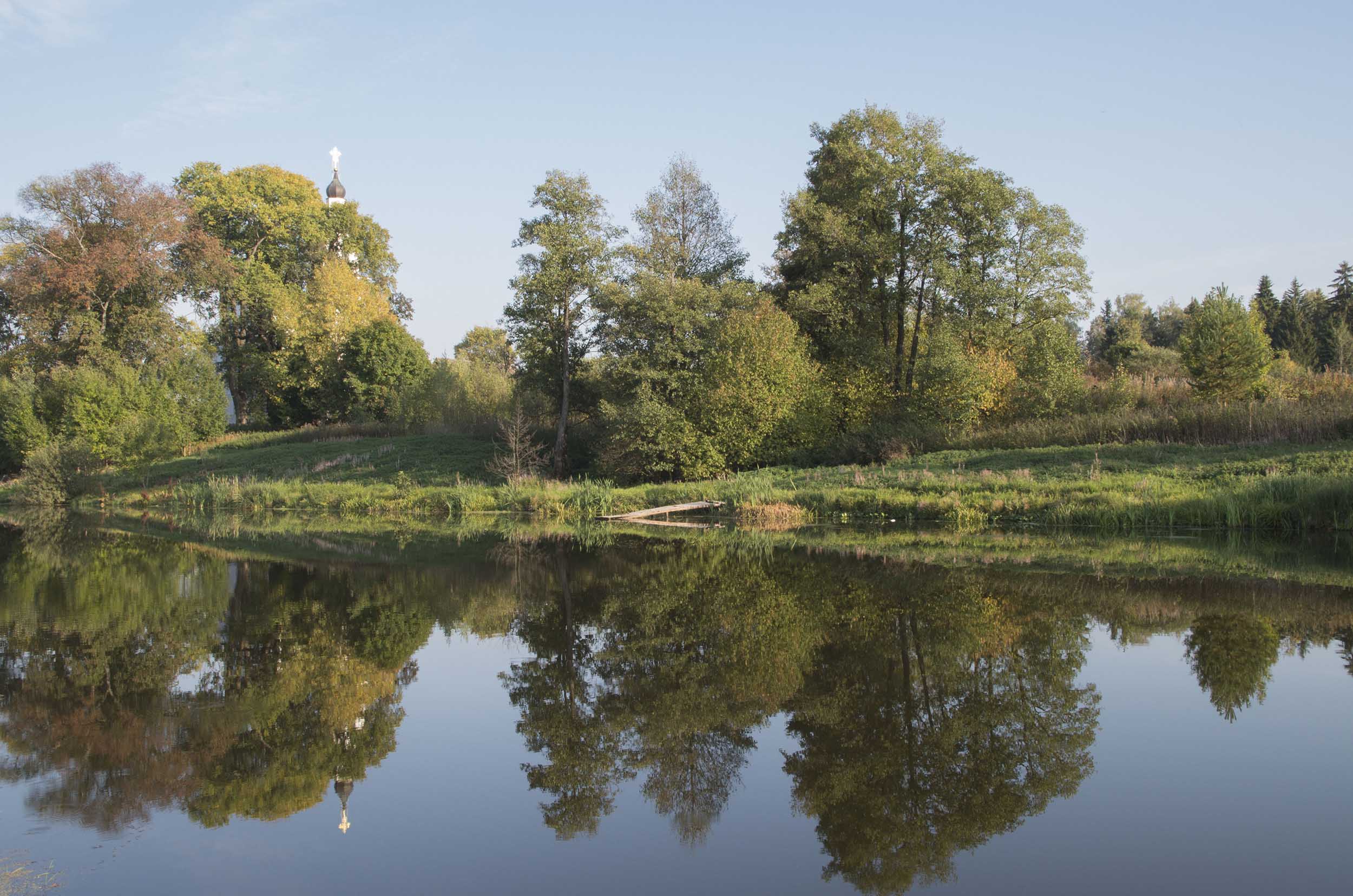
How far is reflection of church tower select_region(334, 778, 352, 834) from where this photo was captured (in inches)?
206

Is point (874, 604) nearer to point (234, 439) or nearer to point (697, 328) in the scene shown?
point (697, 328)

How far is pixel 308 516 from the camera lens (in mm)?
28516

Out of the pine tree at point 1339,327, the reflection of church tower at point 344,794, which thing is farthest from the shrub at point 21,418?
the pine tree at point 1339,327

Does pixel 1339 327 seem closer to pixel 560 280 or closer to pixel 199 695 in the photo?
pixel 560 280

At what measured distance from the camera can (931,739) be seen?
20.3 feet

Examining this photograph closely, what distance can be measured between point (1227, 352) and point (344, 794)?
3010 centimetres

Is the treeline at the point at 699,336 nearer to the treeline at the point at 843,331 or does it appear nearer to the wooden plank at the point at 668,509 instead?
the treeline at the point at 843,331

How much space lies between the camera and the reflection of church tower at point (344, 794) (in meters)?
5.24

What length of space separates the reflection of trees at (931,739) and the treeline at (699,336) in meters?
20.7

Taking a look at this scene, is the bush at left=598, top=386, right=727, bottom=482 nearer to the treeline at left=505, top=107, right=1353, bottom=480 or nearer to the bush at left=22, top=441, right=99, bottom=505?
the treeline at left=505, top=107, right=1353, bottom=480

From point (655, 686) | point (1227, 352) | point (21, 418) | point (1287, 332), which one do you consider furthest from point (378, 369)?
point (1287, 332)

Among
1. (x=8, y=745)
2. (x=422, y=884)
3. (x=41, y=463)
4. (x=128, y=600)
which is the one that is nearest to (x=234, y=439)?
(x=41, y=463)

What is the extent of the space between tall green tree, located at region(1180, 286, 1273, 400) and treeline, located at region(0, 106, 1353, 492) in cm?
7

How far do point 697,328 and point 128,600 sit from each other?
22103 millimetres
